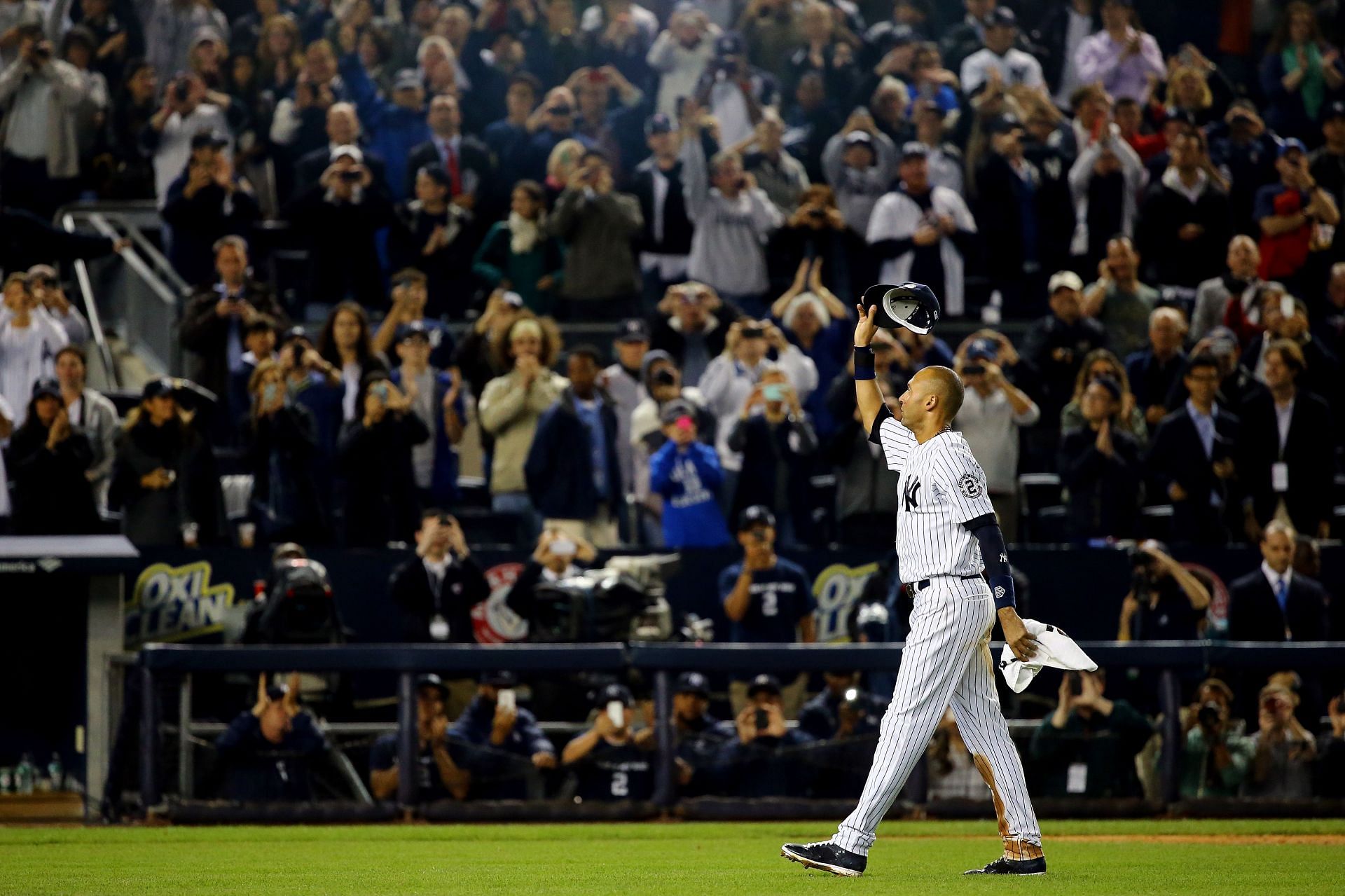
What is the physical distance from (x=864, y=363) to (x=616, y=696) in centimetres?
401

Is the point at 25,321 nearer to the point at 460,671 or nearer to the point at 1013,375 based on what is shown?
the point at 460,671

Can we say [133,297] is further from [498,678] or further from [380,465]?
[498,678]

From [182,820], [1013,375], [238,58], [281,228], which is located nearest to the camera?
[182,820]

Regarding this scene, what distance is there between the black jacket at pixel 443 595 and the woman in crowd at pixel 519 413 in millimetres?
1354

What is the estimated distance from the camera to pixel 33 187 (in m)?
16.2

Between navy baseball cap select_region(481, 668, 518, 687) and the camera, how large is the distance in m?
3.86

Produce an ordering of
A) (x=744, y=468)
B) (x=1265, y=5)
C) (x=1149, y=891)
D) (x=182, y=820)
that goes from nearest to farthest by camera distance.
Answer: (x=1149, y=891) → (x=182, y=820) → (x=744, y=468) → (x=1265, y=5)

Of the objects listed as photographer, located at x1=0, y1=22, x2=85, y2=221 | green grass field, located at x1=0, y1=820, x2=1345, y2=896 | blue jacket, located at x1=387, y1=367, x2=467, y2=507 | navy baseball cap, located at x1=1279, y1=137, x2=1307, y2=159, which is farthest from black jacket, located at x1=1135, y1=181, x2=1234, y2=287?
photographer, located at x1=0, y1=22, x2=85, y2=221

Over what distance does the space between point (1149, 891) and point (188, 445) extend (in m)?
7.67

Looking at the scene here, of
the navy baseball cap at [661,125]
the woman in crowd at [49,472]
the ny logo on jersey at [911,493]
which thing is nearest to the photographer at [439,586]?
the woman in crowd at [49,472]

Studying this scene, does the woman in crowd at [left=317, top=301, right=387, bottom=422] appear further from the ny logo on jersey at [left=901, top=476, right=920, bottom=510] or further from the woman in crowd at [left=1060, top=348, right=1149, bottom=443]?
the ny logo on jersey at [left=901, top=476, right=920, bottom=510]

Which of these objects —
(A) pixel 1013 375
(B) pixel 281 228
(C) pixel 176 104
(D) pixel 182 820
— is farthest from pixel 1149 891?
(C) pixel 176 104

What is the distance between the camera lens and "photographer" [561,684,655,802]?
1071 centimetres

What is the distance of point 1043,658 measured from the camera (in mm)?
6727
